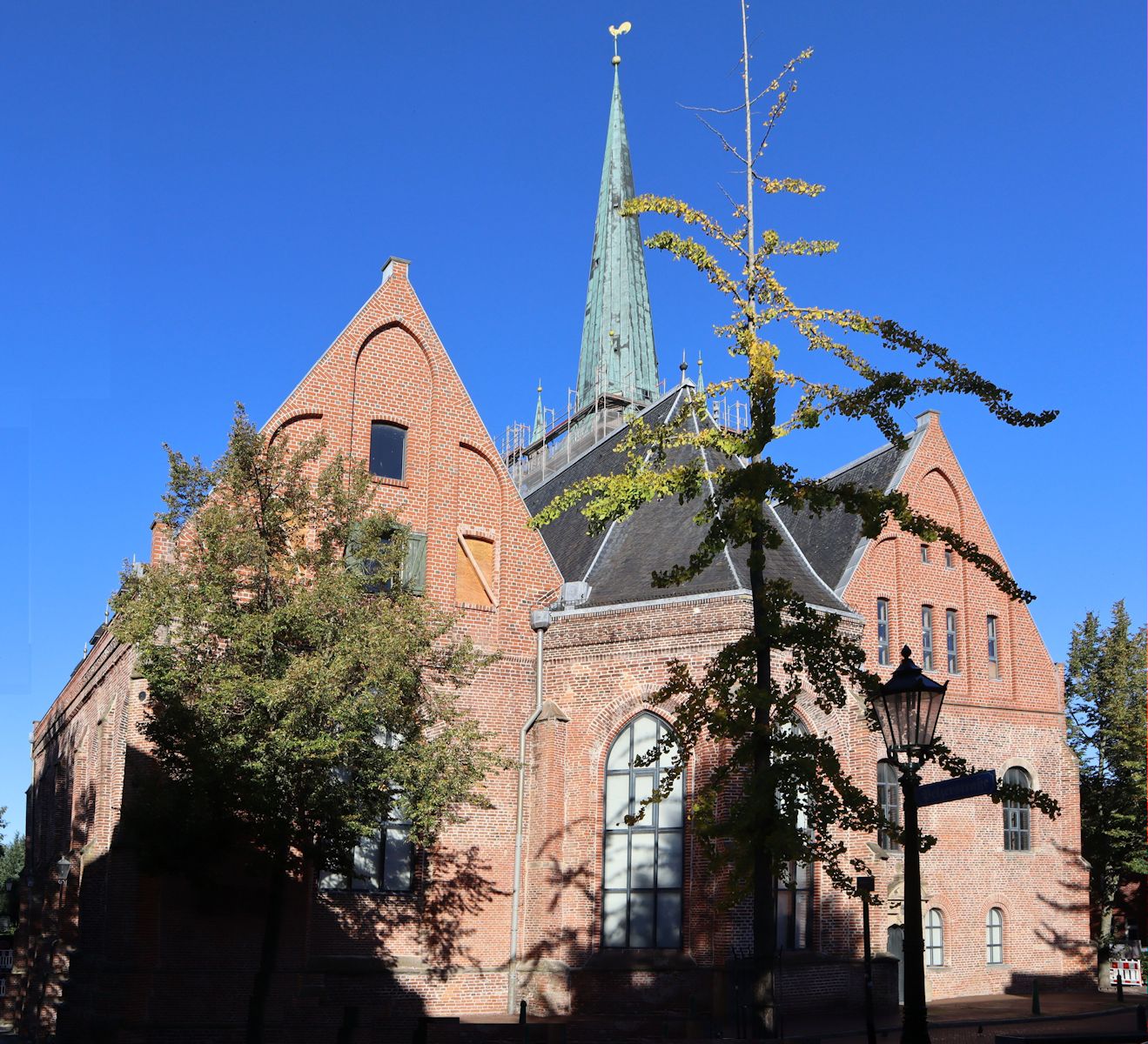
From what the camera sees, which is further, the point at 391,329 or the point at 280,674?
the point at 391,329

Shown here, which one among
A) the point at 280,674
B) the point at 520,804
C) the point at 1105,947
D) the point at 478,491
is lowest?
the point at 1105,947

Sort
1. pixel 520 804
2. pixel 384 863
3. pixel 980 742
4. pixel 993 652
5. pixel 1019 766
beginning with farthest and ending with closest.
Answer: pixel 993 652 < pixel 1019 766 < pixel 980 742 < pixel 520 804 < pixel 384 863

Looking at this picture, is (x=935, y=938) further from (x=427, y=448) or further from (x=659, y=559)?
(x=427, y=448)

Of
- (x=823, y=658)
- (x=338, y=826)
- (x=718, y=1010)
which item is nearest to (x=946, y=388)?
(x=823, y=658)

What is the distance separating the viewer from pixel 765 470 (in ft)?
46.3

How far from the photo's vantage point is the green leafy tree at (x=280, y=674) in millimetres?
17438

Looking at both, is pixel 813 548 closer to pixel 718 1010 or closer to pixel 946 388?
pixel 718 1010

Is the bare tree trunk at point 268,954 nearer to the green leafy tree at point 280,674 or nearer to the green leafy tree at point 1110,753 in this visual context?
the green leafy tree at point 280,674

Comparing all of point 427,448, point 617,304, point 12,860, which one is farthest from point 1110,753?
point 12,860

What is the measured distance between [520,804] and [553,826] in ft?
A: 3.03

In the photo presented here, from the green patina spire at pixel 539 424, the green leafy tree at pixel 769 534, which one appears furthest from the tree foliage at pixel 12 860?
the green leafy tree at pixel 769 534

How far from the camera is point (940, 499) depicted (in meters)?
31.5

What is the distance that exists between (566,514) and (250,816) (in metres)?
14.7

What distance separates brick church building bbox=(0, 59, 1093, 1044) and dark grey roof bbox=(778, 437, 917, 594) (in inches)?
4.1
